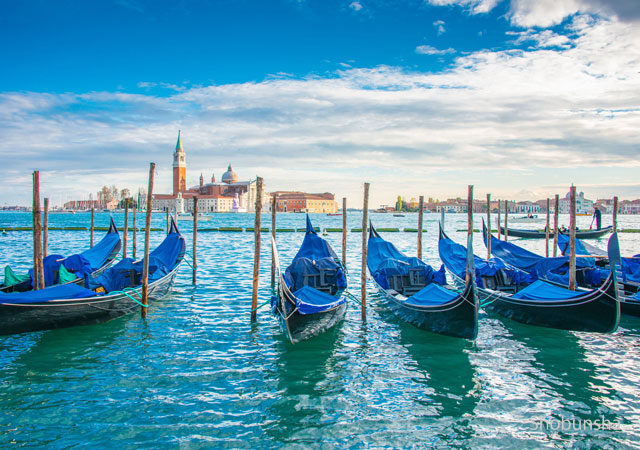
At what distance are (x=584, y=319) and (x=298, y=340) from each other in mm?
3779

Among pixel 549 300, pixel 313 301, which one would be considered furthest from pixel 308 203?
pixel 549 300

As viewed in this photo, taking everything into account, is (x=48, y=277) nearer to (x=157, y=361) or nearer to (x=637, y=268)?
(x=157, y=361)

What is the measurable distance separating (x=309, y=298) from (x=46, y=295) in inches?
138

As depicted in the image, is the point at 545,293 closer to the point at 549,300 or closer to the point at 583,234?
the point at 549,300

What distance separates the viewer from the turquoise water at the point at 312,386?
371cm

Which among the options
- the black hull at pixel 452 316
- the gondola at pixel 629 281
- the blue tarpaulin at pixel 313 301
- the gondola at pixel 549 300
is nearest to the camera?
the black hull at pixel 452 316

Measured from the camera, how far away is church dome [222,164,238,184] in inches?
4387

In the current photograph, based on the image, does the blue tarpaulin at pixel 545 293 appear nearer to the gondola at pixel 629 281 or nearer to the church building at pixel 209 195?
the gondola at pixel 629 281

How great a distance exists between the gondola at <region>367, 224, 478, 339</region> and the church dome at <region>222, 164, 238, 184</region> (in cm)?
10553

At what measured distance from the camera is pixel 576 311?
A: 5.69 meters

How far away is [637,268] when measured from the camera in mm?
8438

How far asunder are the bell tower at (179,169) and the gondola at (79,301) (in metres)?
91.8

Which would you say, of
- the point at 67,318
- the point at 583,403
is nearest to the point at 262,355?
the point at 67,318

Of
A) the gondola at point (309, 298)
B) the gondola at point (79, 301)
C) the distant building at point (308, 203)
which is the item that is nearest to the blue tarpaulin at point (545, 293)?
the gondola at point (309, 298)
